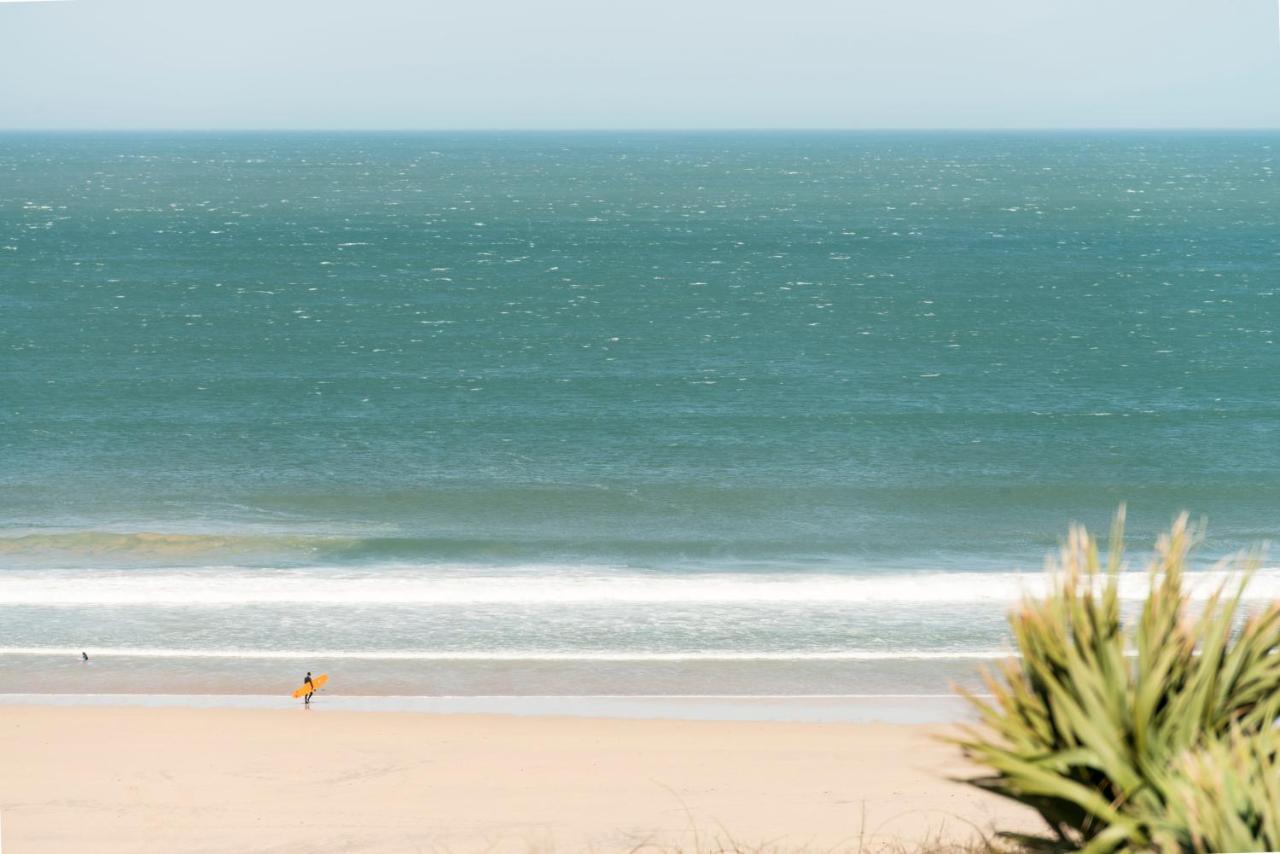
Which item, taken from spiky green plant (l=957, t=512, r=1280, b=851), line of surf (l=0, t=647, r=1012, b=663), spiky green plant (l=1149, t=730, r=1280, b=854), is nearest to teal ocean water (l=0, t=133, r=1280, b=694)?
line of surf (l=0, t=647, r=1012, b=663)

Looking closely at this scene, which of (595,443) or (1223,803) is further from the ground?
(1223,803)

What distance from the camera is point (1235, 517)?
24828 millimetres

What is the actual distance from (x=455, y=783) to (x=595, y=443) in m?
16.3

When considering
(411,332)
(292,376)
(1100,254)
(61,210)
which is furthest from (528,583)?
(61,210)

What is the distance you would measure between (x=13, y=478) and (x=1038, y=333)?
98.4ft

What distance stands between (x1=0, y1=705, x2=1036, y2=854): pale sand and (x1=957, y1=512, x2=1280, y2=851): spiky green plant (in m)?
6.05

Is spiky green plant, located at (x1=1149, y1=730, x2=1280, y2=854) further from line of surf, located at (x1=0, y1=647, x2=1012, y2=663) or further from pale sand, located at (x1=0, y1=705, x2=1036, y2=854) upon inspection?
line of surf, located at (x1=0, y1=647, x2=1012, y2=663)

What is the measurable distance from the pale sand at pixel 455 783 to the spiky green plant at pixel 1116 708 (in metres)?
6.05

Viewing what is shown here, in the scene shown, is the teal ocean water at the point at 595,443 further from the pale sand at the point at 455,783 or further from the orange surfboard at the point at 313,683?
the pale sand at the point at 455,783

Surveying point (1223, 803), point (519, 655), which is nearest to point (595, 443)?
point (519, 655)

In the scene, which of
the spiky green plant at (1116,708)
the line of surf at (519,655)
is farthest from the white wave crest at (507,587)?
the spiky green plant at (1116,708)

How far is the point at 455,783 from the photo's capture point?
1386 cm

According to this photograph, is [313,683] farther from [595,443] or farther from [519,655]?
[595,443]

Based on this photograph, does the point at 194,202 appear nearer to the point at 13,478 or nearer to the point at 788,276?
the point at 788,276
